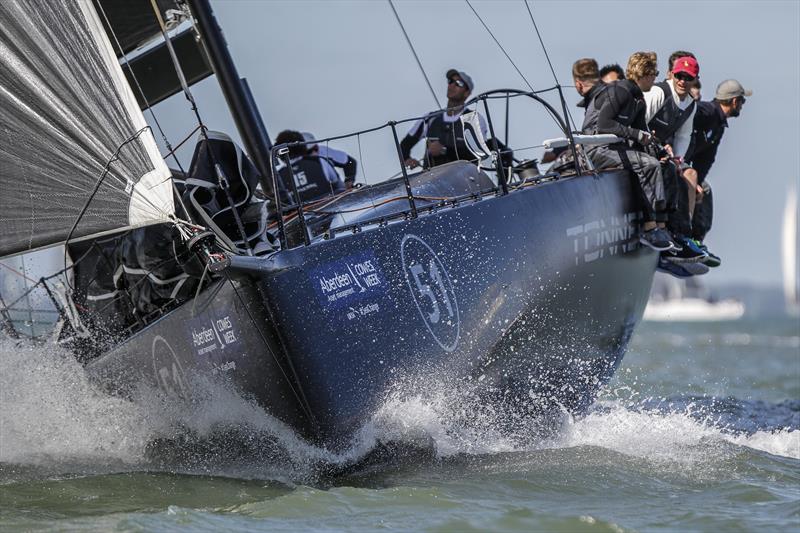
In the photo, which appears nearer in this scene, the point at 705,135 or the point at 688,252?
the point at 688,252

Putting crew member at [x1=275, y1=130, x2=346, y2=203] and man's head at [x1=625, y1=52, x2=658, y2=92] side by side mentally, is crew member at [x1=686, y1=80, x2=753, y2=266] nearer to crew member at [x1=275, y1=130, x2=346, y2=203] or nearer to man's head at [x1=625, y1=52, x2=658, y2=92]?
man's head at [x1=625, y1=52, x2=658, y2=92]

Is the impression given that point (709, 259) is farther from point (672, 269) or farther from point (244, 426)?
point (244, 426)

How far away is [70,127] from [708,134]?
4.17 metres

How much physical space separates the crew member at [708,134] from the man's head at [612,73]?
551mm

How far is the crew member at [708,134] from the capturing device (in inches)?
299

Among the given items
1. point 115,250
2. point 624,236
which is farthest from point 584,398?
point 115,250

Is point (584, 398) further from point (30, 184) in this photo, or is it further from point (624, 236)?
point (30, 184)

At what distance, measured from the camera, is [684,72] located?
6980 mm

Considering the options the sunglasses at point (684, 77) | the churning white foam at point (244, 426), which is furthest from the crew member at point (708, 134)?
the churning white foam at point (244, 426)

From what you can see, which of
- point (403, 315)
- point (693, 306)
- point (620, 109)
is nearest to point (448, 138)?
point (620, 109)

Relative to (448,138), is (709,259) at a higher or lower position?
lower

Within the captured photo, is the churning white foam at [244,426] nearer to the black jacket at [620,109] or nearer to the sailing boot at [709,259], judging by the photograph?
the sailing boot at [709,259]

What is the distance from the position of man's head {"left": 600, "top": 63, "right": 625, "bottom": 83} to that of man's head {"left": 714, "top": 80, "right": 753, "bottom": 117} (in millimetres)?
681

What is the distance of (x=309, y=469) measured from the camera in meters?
5.26
